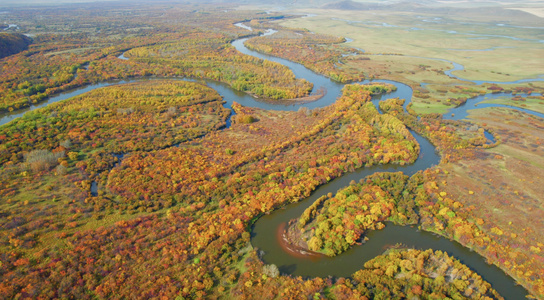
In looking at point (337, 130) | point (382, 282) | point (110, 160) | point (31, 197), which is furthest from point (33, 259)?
point (337, 130)

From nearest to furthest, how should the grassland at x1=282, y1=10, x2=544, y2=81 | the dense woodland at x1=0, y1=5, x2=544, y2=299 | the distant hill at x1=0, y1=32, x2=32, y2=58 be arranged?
the dense woodland at x1=0, y1=5, x2=544, y2=299 → the grassland at x1=282, y1=10, x2=544, y2=81 → the distant hill at x1=0, y1=32, x2=32, y2=58

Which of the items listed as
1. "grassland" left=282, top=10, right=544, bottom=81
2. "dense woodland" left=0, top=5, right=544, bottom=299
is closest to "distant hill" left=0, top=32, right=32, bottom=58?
"dense woodland" left=0, top=5, right=544, bottom=299

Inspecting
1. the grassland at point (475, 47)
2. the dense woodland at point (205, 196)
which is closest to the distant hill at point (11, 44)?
the dense woodland at point (205, 196)

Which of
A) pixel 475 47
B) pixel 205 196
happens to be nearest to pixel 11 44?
pixel 205 196

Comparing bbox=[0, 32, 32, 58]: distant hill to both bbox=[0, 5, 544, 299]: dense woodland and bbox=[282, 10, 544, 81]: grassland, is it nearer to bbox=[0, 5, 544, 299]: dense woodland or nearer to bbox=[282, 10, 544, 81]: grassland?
bbox=[0, 5, 544, 299]: dense woodland

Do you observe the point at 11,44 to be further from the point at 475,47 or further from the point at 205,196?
the point at 475,47

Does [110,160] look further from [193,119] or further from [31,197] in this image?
[193,119]
